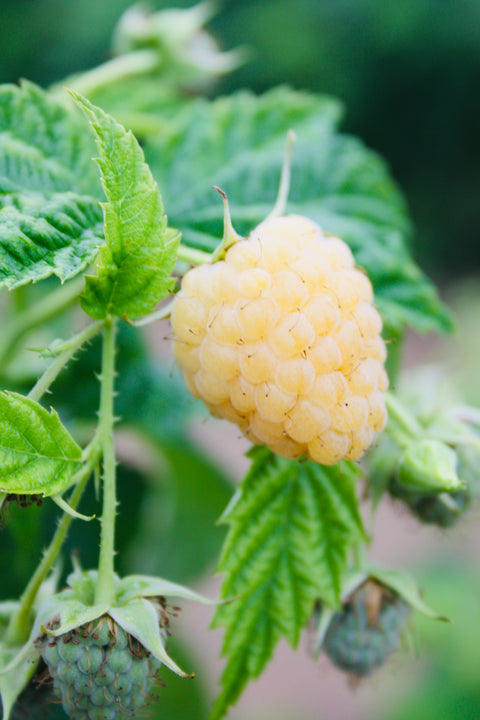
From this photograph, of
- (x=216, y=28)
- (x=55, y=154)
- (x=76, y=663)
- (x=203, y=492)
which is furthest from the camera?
(x=216, y=28)

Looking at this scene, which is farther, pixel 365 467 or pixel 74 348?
pixel 365 467

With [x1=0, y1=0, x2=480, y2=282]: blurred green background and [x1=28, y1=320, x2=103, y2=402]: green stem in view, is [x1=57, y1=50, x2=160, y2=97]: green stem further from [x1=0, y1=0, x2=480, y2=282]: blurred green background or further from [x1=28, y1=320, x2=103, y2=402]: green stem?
[x1=0, y1=0, x2=480, y2=282]: blurred green background

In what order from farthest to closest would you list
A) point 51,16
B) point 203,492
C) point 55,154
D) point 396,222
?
point 51,16 < point 203,492 < point 396,222 < point 55,154

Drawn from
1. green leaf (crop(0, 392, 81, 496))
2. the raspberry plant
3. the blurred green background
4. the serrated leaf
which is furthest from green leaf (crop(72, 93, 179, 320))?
the blurred green background

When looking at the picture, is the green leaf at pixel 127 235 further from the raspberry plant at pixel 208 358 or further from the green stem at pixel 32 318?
the green stem at pixel 32 318

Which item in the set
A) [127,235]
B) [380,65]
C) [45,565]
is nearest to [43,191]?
[127,235]

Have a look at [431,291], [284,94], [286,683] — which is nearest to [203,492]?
[431,291]

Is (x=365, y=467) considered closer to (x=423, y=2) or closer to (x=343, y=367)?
(x=343, y=367)
